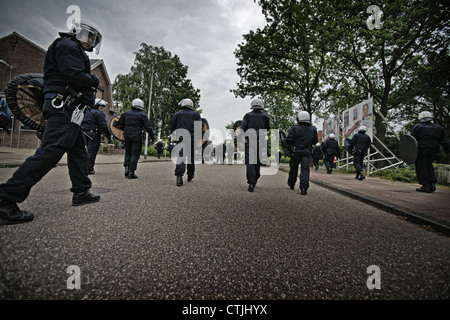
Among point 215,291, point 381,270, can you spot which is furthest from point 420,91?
point 215,291

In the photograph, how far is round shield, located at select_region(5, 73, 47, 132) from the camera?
2965 millimetres

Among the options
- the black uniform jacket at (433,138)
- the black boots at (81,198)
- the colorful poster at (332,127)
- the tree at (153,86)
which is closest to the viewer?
the black boots at (81,198)

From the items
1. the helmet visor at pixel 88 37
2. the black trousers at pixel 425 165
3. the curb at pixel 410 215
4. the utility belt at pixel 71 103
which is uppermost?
the helmet visor at pixel 88 37

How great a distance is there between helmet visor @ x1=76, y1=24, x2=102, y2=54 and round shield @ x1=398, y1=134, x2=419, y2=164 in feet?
23.6

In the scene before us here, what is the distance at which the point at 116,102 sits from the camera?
110 ft

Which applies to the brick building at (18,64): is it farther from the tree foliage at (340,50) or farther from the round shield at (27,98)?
the round shield at (27,98)

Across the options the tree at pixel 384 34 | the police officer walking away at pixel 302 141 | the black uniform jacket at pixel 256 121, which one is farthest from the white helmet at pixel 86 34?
the tree at pixel 384 34

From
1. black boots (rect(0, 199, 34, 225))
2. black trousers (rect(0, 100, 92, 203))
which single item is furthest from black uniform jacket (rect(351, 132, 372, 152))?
black boots (rect(0, 199, 34, 225))

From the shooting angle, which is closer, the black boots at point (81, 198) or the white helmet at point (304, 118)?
the black boots at point (81, 198)

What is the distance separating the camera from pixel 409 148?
5.95 m

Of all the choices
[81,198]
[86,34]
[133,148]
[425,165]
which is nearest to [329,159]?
[425,165]

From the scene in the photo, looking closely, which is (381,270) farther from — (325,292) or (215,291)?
(215,291)

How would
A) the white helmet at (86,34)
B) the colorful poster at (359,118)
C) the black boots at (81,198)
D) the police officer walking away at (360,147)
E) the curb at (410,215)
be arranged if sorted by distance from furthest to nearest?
the colorful poster at (359,118) → the police officer walking away at (360,147) → the black boots at (81,198) → the white helmet at (86,34) → the curb at (410,215)

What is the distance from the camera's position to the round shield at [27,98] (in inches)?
117
